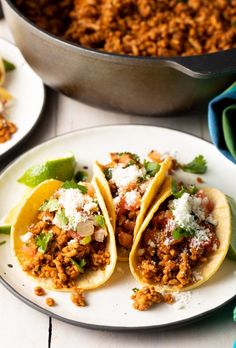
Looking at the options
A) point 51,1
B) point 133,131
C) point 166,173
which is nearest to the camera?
point 166,173

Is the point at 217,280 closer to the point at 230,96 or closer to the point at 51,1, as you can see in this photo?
the point at 230,96

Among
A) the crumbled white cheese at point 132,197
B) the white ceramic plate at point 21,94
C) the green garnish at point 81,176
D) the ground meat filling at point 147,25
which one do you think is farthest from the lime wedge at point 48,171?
the ground meat filling at point 147,25

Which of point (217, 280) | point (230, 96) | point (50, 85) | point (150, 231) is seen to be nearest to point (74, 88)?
point (50, 85)

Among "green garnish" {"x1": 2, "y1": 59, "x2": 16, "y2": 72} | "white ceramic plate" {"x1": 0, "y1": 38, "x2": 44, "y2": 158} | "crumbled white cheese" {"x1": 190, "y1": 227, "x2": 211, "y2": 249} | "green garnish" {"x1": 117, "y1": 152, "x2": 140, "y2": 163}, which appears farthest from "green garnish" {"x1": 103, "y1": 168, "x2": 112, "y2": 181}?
"green garnish" {"x1": 2, "y1": 59, "x2": 16, "y2": 72}

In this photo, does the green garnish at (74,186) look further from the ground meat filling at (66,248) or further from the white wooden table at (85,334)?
the white wooden table at (85,334)

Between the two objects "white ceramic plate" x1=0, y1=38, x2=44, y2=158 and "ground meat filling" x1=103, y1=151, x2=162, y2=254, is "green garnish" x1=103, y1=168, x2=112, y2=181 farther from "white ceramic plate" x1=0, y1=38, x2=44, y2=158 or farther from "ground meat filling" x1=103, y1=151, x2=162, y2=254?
"white ceramic plate" x1=0, y1=38, x2=44, y2=158

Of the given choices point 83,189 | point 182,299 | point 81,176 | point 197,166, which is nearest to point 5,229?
point 83,189
